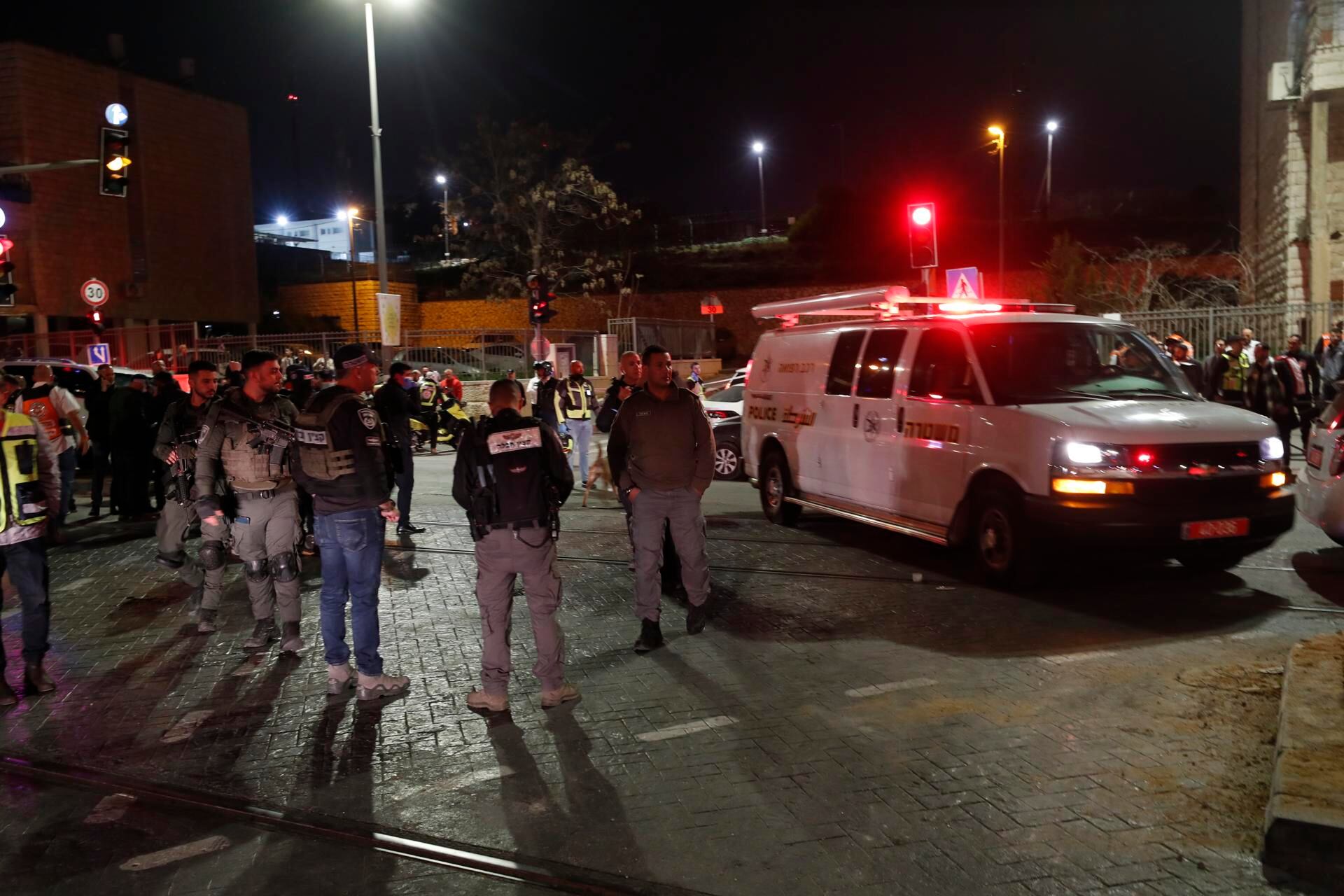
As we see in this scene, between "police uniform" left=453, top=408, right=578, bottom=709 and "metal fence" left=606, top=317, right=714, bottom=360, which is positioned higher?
"metal fence" left=606, top=317, right=714, bottom=360

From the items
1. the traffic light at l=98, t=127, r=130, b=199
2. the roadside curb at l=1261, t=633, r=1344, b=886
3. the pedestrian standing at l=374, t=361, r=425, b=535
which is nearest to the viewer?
the roadside curb at l=1261, t=633, r=1344, b=886

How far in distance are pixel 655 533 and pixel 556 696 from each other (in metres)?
1.46

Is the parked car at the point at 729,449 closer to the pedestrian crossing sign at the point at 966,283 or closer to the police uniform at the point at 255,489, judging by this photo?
the pedestrian crossing sign at the point at 966,283

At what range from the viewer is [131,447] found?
41.2 ft

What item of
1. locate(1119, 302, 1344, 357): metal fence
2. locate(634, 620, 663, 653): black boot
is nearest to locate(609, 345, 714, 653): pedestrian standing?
→ locate(634, 620, 663, 653): black boot

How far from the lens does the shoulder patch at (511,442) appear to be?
18.3 feet

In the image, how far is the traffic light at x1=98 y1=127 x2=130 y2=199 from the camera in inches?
619

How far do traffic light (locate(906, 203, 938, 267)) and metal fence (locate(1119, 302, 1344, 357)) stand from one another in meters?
6.86

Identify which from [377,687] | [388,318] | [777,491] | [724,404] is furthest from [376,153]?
[377,687]

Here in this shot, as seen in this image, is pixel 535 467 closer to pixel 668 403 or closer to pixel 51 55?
pixel 668 403

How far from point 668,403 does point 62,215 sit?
34.2 m

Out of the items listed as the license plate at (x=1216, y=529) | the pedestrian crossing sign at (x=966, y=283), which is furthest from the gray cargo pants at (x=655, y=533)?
the pedestrian crossing sign at (x=966, y=283)

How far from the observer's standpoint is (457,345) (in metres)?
29.8

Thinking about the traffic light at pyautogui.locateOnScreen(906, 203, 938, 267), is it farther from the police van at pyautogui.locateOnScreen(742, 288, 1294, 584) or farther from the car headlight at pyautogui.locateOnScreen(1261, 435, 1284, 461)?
the car headlight at pyautogui.locateOnScreen(1261, 435, 1284, 461)
